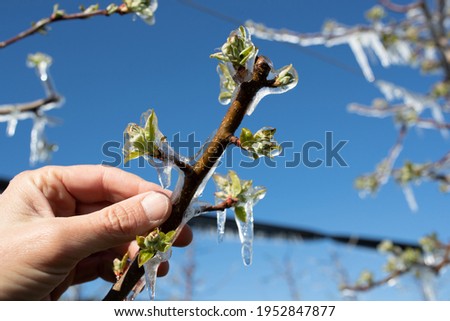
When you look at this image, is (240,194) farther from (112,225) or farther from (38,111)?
(38,111)

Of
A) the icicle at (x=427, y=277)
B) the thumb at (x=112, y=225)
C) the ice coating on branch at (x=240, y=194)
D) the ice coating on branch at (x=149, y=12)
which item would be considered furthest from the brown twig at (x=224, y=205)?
the icicle at (x=427, y=277)

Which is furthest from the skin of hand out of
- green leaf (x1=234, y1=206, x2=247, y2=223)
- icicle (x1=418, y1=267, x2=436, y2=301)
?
icicle (x1=418, y1=267, x2=436, y2=301)

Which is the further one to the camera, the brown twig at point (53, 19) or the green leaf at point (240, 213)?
the brown twig at point (53, 19)

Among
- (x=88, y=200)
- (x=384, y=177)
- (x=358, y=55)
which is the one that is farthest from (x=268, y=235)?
(x=358, y=55)

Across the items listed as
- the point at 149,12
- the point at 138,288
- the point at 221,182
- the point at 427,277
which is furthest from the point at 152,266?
the point at 427,277

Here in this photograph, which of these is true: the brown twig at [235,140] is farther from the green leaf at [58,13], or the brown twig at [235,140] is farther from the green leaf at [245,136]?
the green leaf at [58,13]

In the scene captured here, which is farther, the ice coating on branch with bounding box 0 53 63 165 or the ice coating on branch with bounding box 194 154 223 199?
the ice coating on branch with bounding box 0 53 63 165

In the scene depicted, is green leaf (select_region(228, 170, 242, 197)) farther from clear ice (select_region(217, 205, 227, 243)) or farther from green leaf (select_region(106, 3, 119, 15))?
green leaf (select_region(106, 3, 119, 15))
